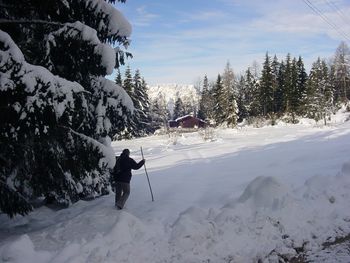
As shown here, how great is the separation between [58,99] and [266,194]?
5.20 meters

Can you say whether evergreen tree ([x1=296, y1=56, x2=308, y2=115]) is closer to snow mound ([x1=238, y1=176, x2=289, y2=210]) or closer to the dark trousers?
snow mound ([x1=238, y1=176, x2=289, y2=210])

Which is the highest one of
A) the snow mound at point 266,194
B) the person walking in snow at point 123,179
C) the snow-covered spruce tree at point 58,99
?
the snow-covered spruce tree at point 58,99

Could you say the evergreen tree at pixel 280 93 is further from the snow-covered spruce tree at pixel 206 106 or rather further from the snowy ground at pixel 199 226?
the snowy ground at pixel 199 226

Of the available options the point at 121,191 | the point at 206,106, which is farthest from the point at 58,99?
the point at 206,106

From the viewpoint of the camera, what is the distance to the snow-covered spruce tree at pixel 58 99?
6.49 m

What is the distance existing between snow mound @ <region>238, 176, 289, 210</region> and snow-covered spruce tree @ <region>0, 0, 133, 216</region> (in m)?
3.32

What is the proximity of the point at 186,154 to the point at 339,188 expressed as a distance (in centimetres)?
1172

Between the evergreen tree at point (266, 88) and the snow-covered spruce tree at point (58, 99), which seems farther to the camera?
the evergreen tree at point (266, 88)

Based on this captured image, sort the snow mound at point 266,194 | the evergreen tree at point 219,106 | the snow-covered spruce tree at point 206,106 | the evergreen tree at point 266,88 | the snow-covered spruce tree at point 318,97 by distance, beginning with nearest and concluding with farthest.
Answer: the snow mound at point 266,194 < the snow-covered spruce tree at point 318,97 < the evergreen tree at point 219,106 < the evergreen tree at point 266,88 < the snow-covered spruce tree at point 206,106

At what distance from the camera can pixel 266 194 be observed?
9.64m

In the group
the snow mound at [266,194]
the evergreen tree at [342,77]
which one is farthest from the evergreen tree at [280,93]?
the snow mound at [266,194]

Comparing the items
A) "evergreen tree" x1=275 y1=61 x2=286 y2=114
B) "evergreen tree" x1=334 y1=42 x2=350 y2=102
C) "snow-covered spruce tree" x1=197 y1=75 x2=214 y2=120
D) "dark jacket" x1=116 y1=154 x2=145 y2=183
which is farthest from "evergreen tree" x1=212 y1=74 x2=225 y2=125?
"dark jacket" x1=116 y1=154 x2=145 y2=183

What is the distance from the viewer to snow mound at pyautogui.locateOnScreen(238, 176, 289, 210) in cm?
935

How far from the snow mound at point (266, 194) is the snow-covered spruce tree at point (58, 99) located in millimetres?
3319
